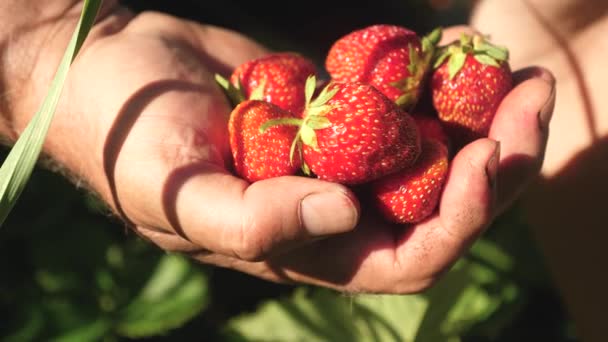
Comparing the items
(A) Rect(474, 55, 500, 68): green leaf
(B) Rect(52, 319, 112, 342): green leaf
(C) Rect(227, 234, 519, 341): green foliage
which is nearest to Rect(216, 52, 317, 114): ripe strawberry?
(A) Rect(474, 55, 500, 68): green leaf

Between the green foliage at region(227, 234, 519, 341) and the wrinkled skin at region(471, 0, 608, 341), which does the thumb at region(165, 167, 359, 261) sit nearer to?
the green foliage at region(227, 234, 519, 341)

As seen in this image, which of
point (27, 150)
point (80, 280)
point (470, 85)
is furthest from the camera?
point (80, 280)

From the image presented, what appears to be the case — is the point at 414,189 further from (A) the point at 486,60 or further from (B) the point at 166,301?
(B) the point at 166,301

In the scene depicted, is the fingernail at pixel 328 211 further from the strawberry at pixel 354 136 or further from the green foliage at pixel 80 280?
the green foliage at pixel 80 280

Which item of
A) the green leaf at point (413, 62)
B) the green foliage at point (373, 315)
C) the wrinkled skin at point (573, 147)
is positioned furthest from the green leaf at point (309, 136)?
the wrinkled skin at point (573, 147)

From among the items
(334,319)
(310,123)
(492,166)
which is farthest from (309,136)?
(334,319)
